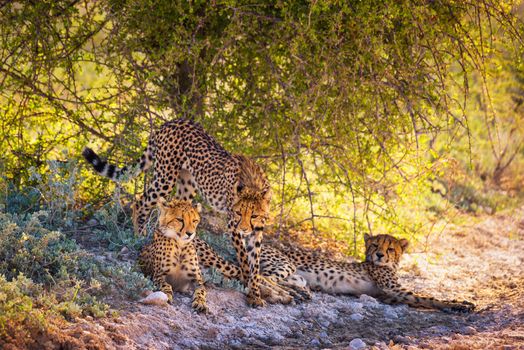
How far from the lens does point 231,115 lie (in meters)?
7.70

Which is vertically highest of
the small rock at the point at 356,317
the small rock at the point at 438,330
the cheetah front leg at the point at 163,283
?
the small rock at the point at 438,330

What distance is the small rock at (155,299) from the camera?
4.99 m

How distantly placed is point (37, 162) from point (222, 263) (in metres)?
2.29

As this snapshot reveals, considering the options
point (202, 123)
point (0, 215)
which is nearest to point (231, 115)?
point (202, 123)

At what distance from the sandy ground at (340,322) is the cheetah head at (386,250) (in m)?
0.45

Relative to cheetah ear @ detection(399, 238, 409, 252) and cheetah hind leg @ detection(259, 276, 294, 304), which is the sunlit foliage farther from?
cheetah hind leg @ detection(259, 276, 294, 304)

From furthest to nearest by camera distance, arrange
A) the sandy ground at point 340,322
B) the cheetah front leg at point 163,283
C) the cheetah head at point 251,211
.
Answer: the cheetah head at point 251,211 < the cheetah front leg at point 163,283 < the sandy ground at point 340,322

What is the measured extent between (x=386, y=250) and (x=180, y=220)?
230 centimetres

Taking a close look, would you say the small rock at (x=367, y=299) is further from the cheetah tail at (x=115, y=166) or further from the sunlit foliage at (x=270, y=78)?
the cheetah tail at (x=115, y=166)

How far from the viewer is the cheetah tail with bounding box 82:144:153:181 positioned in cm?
665

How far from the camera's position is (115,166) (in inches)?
272

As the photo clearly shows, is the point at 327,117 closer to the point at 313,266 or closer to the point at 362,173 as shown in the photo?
the point at 362,173

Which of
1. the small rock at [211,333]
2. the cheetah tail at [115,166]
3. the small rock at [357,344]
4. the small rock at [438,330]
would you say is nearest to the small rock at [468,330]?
the small rock at [438,330]

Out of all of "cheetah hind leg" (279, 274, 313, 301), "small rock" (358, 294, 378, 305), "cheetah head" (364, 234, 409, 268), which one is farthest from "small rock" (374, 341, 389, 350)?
"cheetah head" (364, 234, 409, 268)
